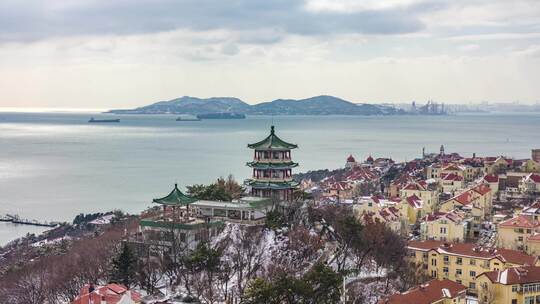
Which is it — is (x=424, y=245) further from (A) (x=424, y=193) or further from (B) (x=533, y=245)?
(A) (x=424, y=193)

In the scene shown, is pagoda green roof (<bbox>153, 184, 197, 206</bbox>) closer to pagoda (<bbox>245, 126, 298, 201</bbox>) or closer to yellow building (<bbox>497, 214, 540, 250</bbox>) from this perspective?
pagoda (<bbox>245, 126, 298, 201</bbox>)

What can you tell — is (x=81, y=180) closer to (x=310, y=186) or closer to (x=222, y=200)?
(x=310, y=186)

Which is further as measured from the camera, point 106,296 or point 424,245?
point 424,245

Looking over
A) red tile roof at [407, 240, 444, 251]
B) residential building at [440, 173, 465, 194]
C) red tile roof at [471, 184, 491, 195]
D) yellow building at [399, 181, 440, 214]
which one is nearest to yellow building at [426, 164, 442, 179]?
residential building at [440, 173, 465, 194]

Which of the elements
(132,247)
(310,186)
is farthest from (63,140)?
(132,247)

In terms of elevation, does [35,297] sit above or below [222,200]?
below

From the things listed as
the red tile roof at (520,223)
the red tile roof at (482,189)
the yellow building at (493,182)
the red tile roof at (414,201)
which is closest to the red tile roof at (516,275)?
the red tile roof at (520,223)

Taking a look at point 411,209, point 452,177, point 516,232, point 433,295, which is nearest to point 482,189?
point 411,209

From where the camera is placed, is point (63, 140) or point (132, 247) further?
point (63, 140)
